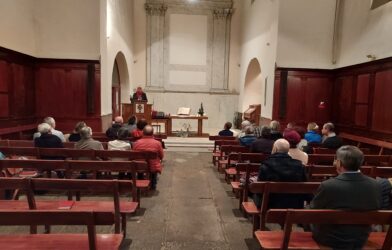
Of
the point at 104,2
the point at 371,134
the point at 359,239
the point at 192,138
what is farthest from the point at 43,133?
the point at 371,134

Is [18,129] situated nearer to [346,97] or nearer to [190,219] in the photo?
[190,219]

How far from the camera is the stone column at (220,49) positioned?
1366 cm

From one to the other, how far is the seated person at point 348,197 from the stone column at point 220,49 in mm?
12059

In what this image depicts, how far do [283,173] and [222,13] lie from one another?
1207 centimetres

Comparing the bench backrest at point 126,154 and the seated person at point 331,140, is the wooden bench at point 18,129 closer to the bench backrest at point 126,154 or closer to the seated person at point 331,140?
the bench backrest at point 126,154

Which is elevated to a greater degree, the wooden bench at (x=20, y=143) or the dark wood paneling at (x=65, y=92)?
the dark wood paneling at (x=65, y=92)

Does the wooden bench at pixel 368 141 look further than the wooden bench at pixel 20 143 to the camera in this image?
Yes

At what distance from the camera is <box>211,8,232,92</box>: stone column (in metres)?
13.7

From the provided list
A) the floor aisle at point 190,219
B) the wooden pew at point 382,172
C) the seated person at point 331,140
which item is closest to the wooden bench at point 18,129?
the floor aisle at point 190,219

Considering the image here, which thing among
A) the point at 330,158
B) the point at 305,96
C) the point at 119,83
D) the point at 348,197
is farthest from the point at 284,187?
the point at 119,83

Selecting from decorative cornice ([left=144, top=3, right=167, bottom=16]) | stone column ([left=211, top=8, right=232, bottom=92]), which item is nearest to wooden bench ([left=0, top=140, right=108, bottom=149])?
stone column ([left=211, top=8, right=232, bottom=92])

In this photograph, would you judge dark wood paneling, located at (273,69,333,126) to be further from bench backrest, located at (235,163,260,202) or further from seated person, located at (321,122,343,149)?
bench backrest, located at (235,163,260,202)

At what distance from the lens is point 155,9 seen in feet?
43.8

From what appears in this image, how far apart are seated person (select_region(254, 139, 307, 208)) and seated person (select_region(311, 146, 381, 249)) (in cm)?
73
